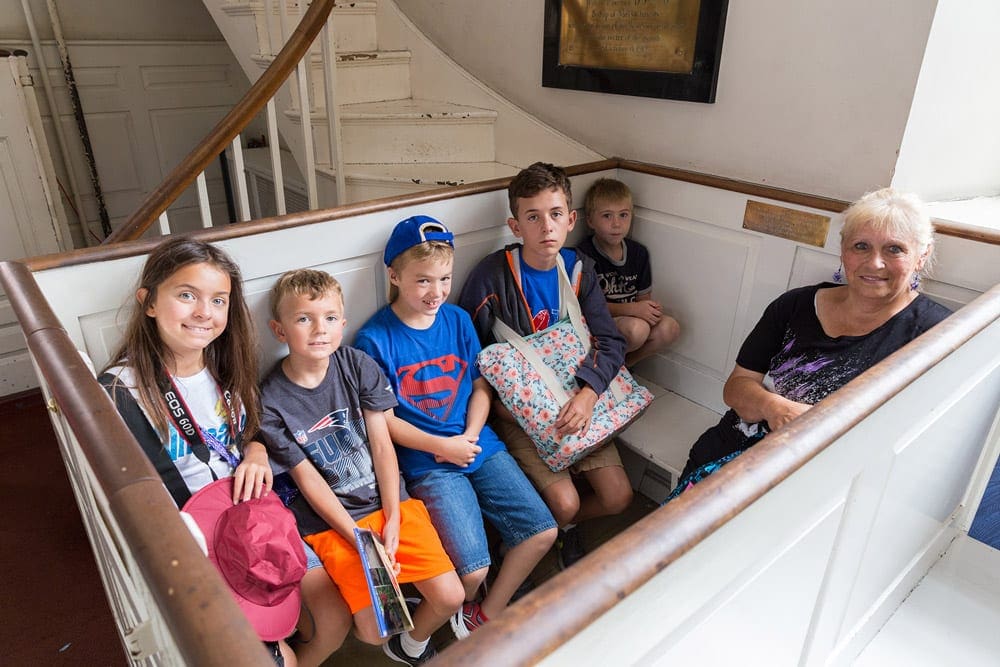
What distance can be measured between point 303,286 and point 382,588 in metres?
0.64

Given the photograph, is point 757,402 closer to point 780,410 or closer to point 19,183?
point 780,410

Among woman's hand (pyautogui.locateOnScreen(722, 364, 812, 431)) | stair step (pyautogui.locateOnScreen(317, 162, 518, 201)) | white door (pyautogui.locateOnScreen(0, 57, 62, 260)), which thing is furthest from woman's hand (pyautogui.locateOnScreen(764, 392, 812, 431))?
white door (pyautogui.locateOnScreen(0, 57, 62, 260))

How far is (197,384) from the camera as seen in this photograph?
1.28 metres

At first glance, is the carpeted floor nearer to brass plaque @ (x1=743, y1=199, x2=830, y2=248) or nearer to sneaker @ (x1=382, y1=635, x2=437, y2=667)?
sneaker @ (x1=382, y1=635, x2=437, y2=667)

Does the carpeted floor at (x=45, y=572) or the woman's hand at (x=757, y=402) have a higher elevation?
the woman's hand at (x=757, y=402)

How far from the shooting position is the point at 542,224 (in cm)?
176


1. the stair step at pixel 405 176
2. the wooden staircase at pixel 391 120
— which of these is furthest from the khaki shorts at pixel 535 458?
the wooden staircase at pixel 391 120

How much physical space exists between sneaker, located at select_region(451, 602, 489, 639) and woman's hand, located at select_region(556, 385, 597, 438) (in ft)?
1.54

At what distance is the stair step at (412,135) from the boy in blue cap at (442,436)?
1.13 m

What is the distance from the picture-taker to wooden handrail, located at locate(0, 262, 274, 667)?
18.9 inches

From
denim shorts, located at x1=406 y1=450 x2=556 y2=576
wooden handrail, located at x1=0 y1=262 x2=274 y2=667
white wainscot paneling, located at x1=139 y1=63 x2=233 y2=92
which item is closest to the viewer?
wooden handrail, located at x1=0 y1=262 x2=274 y2=667

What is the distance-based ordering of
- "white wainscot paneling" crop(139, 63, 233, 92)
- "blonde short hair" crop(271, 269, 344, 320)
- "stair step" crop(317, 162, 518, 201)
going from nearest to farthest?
"blonde short hair" crop(271, 269, 344, 320) → "stair step" crop(317, 162, 518, 201) → "white wainscot paneling" crop(139, 63, 233, 92)

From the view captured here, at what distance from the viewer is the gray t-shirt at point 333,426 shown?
1390 mm

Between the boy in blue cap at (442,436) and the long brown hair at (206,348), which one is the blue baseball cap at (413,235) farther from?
the long brown hair at (206,348)
